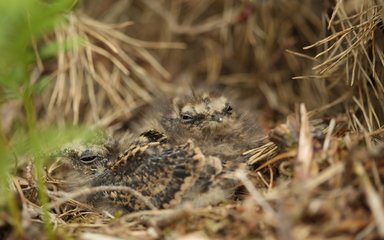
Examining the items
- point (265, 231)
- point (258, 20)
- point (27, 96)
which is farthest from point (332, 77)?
point (27, 96)

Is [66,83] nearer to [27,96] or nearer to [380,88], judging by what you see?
[27,96]

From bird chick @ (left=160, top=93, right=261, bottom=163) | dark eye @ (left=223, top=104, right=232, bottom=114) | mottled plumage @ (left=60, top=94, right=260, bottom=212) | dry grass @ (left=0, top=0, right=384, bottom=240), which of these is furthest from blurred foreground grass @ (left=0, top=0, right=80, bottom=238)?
dark eye @ (left=223, top=104, right=232, bottom=114)

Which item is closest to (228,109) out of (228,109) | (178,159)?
(228,109)

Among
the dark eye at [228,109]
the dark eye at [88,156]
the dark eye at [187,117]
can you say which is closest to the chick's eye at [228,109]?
the dark eye at [228,109]

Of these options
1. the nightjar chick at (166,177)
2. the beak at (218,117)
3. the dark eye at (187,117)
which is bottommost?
the nightjar chick at (166,177)

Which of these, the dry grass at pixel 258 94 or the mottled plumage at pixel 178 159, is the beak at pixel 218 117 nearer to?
the mottled plumage at pixel 178 159

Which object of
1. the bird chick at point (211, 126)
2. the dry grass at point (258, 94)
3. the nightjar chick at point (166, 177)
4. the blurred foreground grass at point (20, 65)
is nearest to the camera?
the blurred foreground grass at point (20, 65)
